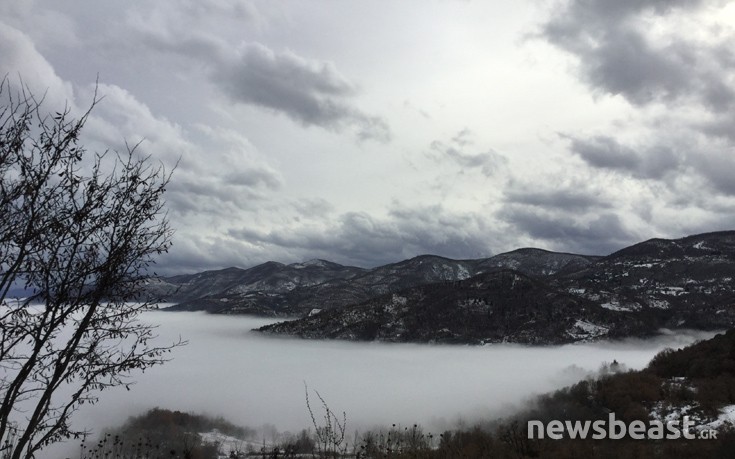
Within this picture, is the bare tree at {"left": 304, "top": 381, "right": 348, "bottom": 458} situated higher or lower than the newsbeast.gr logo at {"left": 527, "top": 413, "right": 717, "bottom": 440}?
higher

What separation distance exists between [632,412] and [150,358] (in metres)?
99.2

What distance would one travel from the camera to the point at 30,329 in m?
7.76

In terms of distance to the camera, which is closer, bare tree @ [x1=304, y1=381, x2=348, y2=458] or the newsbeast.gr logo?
bare tree @ [x1=304, y1=381, x2=348, y2=458]

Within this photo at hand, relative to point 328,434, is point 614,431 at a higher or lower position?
lower

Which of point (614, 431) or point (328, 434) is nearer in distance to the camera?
point (328, 434)

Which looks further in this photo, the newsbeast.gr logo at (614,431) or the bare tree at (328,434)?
the newsbeast.gr logo at (614,431)

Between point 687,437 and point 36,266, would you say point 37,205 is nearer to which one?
point 36,266

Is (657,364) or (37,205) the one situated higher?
(37,205)

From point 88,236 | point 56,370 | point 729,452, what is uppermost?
point 88,236

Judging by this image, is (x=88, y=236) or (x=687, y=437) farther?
(x=687, y=437)

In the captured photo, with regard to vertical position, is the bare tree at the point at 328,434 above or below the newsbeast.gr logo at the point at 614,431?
above

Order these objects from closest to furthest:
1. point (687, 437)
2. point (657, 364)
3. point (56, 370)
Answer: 1. point (56, 370)
2. point (687, 437)
3. point (657, 364)

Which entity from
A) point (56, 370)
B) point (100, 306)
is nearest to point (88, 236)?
point (100, 306)

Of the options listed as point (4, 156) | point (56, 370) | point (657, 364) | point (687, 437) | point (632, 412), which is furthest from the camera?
point (657, 364)
